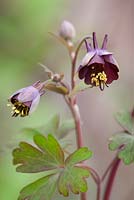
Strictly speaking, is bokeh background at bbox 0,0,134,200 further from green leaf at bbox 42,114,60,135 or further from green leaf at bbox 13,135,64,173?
green leaf at bbox 13,135,64,173

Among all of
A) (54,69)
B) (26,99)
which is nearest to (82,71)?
(26,99)

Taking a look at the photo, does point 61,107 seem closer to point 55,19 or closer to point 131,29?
point 55,19

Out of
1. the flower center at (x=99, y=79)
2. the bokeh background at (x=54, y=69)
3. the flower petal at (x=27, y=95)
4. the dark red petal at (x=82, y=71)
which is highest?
the bokeh background at (x=54, y=69)

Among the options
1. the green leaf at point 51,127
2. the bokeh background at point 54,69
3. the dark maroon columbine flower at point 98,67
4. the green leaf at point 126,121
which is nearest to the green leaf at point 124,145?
the green leaf at point 126,121

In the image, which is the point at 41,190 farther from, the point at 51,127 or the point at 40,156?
the point at 51,127

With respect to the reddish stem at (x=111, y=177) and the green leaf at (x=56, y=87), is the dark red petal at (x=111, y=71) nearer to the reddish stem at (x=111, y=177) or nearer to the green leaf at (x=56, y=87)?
the green leaf at (x=56, y=87)
